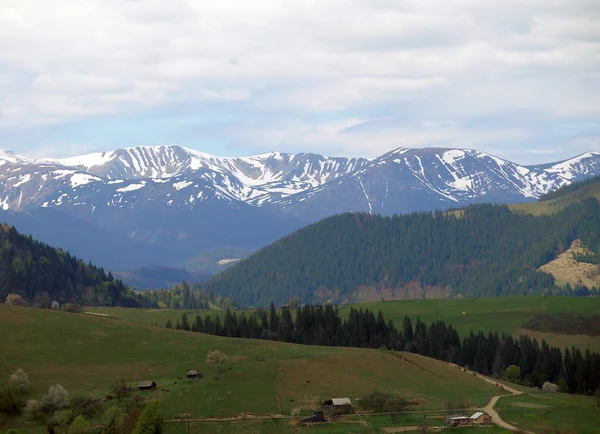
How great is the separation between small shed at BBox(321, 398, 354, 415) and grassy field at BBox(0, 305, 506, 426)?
2.78 meters

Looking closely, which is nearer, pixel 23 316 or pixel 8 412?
pixel 8 412

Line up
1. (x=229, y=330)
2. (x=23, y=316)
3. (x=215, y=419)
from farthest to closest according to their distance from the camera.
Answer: (x=229, y=330) → (x=23, y=316) → (x=215, y=419)

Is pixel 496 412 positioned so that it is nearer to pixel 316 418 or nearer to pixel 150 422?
pixel 316 418

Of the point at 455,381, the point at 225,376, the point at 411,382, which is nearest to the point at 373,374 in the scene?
the point at 411,382

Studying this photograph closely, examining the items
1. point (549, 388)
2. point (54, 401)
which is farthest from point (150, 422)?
point (549, 388)

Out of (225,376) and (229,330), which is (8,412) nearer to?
(225,376)

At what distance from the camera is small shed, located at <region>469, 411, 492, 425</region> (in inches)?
4282

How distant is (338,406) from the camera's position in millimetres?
115500

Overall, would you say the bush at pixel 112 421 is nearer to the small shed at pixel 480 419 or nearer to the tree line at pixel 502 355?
the small shed at pixel 480 419

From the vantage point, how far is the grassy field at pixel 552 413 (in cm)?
10425

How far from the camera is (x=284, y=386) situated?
12756 cm

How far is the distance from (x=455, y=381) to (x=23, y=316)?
290ft

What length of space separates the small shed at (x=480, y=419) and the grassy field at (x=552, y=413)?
294cm

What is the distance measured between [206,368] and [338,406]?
100.0 ft
